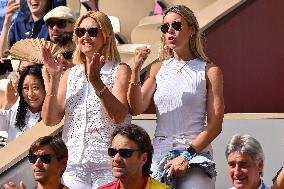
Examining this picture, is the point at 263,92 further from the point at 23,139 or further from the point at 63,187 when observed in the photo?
the point at 63,187

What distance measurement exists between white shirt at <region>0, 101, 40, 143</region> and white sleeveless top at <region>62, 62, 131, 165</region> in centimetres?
143

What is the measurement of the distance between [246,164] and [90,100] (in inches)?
43.0

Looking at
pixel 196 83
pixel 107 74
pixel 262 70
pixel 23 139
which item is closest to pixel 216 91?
pixel 196 83

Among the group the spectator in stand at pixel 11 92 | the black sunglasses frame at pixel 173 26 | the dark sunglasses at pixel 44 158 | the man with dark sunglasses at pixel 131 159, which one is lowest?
the man with dark sunglasses at pixel 131 159

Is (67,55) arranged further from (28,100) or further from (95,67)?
(95,67)

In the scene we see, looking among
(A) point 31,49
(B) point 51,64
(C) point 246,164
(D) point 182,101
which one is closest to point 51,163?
(B) point 51,64

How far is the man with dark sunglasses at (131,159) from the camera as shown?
264 inches

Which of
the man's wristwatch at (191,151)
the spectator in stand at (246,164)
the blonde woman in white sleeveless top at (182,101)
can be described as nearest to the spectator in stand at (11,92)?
the blonde woman in white sleeveless top at (182,101)

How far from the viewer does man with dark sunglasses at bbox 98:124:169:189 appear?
670 centimetres

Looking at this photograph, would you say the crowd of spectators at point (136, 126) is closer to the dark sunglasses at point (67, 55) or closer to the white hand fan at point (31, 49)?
the dark sunglasses at point (67, 55)

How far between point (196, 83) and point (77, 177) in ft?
2.97

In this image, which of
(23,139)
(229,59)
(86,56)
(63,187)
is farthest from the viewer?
(229,59)

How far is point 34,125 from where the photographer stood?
336 inches

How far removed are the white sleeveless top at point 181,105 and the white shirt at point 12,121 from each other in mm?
1724
